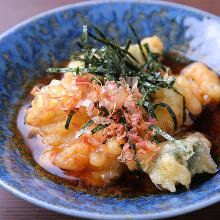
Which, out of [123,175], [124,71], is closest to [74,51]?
[124,71]

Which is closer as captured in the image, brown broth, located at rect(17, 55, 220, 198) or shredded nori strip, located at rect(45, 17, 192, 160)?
brown broth, located at rect(17, 55, 220, 198)

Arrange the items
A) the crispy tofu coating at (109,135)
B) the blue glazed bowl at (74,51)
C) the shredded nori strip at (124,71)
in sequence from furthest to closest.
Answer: the shredded nori strip at (124,71), the crispy tofu coating at (109,135), the blue glazed bowl at (74,51)

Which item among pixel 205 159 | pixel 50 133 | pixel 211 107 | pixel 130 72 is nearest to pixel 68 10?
pixel 130 72

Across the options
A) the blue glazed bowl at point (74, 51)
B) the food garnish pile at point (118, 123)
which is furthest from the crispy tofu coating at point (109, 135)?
the blue glazed bowl at point (74, 51)

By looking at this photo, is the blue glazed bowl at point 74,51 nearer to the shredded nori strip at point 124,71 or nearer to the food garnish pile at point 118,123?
the food garnish pile at point 118,123

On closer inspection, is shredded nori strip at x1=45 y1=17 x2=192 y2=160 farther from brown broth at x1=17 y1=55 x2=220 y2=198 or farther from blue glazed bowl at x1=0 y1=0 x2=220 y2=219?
blue glazed bowl at x1=0 y1=0 x2=220 y2=219

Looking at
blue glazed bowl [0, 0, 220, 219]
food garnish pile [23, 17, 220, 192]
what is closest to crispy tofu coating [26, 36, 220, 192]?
food garnish pile [23, 17, 220, 192]

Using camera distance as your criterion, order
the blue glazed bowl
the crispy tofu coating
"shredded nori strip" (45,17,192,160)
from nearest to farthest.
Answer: the blue glazed bowl, the crispy tofu coating, "shredded nori strip" (45,17,192,160)
